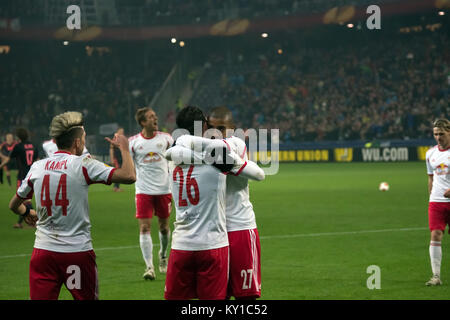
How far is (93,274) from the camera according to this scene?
5562 mm

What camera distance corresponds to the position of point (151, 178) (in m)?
10.8

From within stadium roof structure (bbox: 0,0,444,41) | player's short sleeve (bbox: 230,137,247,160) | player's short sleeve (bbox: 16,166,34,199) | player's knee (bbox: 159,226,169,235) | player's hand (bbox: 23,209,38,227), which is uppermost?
stadium roof structure (bbox: 0,0,444,41)

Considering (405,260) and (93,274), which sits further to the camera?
(405,260)

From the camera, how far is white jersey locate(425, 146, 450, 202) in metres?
9.19

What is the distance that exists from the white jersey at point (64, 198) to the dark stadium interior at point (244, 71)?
35491mm

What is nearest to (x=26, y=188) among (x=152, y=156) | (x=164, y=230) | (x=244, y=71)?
(x=164, y=230)

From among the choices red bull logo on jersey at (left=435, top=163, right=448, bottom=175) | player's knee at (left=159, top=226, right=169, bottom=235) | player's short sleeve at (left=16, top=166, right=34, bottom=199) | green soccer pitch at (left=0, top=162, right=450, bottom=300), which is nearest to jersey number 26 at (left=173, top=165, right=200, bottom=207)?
player's short sleeve at (left=16, top=166, right=34, bottom=199)

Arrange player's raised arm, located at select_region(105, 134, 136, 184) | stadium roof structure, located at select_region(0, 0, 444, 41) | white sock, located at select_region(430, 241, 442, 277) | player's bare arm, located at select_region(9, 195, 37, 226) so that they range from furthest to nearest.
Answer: stadium roof structure, located at select_region(0, 0, 444, 41) → white sock, located at select_region(430, 241, 442, 277) → player's bare arm, located at select_region(9, 195, 37, 226) → player's raised arm, located at select_region(105, 134, 136, 184)

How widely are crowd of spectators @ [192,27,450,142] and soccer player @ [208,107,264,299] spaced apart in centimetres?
3349

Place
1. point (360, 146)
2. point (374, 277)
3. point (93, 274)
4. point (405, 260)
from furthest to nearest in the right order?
1. point (360, 146)
2. point (405, 260)
3. point (374, 277)
4. point (93, 274)

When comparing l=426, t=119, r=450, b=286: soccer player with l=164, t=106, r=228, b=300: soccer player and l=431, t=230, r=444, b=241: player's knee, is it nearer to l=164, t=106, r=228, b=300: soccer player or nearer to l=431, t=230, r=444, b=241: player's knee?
l=431, t=230, r=444, b=241: player's knee

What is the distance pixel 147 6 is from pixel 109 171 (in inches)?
1989
